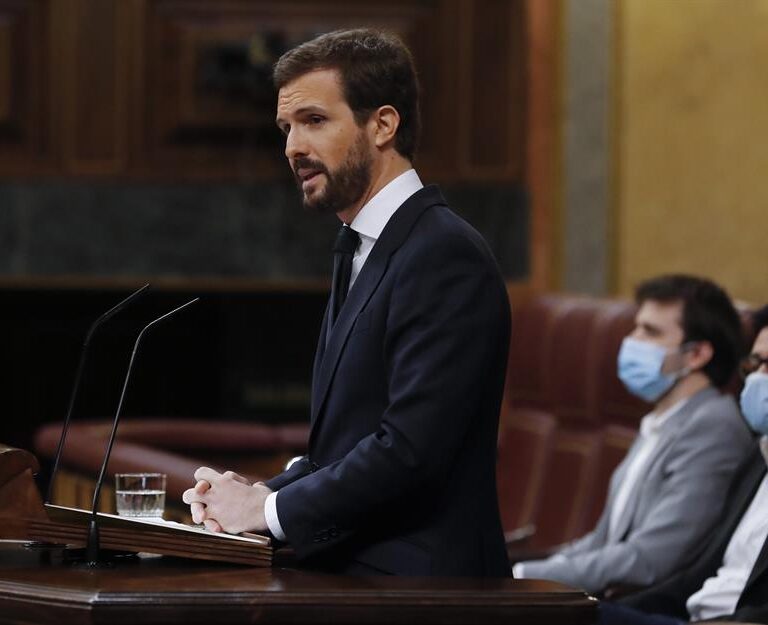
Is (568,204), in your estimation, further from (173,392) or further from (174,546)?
(174,546)

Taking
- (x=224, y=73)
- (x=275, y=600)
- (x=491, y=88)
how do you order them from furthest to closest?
1. (x=491, y=88)
2. (x=224, y=73)
3. (x=275, y=600)

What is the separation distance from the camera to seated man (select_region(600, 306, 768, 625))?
122 inches

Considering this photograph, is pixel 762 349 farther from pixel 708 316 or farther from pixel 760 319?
pixel 708 316

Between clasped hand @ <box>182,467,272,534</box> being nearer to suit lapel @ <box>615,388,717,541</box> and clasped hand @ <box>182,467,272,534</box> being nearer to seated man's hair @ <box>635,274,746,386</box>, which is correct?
suit lapel @ <box>615,388,717,541</box>

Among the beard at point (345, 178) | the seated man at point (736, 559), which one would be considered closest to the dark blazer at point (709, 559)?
the seated man at point (736, 559)

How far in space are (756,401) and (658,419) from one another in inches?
29.2

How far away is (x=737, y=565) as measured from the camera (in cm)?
332

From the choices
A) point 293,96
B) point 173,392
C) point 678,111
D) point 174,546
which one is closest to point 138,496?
point 174,546

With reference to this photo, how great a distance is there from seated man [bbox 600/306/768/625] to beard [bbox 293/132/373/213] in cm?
123

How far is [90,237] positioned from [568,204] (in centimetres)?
227

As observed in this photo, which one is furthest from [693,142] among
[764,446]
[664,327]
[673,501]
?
[764,446]

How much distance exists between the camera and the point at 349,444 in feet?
7.03

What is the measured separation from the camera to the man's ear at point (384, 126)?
222cm

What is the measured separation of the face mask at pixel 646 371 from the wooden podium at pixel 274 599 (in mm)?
1990
